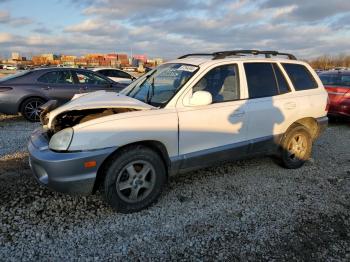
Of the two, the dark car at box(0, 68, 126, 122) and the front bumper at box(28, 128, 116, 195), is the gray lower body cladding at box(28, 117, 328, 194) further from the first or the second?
the dark car at box(0, 68, 126, 122)

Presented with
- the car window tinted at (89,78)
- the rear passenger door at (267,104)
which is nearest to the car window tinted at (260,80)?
the rear passenger door at (267,104)

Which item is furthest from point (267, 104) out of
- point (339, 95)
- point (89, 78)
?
point (89, 78)

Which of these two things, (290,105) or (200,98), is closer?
(200,98)

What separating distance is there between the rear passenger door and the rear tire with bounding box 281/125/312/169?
20cm

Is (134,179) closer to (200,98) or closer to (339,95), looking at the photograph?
(200,98)

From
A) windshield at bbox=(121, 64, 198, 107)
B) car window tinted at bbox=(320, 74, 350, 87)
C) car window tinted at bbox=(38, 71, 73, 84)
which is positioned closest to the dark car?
car window tinted at bbox=(38, 71, 73, 84)

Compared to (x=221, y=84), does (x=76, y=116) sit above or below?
below

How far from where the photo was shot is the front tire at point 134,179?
3.55 m

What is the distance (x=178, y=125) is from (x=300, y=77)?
253 cm

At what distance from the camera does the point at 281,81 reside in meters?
4.98

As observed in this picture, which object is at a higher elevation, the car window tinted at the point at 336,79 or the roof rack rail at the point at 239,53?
the roof rack rail at the point at 239,53

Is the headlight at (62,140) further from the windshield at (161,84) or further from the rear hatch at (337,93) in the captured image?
the rear hatch at (337,93)

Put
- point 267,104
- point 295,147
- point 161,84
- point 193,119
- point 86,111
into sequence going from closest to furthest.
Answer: point 193,119 → point 86,111 → point 161,84 → point 267,104 → point 295,147

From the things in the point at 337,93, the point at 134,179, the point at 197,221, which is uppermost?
Result: the point at 337,93
